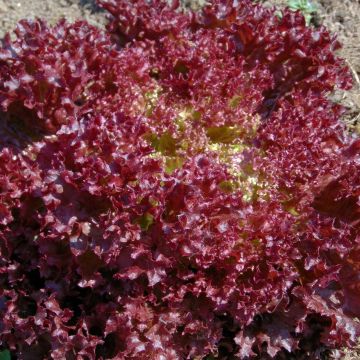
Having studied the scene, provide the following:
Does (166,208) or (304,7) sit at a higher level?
(304,7)

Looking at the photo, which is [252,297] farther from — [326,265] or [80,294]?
[80,294]

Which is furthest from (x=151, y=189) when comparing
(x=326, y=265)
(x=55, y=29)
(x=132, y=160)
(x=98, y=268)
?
(x=55, y=29)

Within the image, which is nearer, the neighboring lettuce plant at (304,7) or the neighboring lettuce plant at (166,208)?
the neighboring lettuce plant at (166,208)

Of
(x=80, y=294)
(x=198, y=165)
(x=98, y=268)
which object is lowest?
(x=80, y=294)

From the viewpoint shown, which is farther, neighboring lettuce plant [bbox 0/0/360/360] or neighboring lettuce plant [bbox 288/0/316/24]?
neighboring lettuce plant [bbox 288/0/316/24]

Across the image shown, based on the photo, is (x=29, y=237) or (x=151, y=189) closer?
(x=151, y=189)

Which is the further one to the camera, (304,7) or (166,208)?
(304,7)

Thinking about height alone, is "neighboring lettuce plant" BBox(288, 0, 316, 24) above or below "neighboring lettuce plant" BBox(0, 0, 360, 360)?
above

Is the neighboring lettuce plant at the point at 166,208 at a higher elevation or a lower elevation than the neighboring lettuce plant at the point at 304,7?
lower
